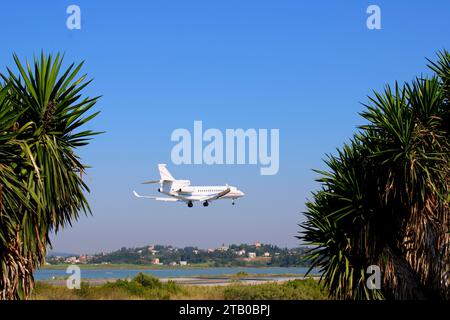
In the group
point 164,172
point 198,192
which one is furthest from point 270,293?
point 164,172

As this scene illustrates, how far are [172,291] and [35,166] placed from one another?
18.1 metres

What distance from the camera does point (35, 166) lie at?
2098cm

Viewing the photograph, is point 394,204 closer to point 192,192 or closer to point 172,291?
point 172,291

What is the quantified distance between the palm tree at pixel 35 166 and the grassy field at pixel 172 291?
1038 centimetres

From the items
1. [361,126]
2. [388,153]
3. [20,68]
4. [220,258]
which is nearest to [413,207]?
[388,153]

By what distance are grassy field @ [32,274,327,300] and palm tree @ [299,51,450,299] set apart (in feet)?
21.7

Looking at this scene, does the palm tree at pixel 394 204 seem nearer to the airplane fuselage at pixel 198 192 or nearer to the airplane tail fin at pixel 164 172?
the airplane fuselage at pixel 198 192

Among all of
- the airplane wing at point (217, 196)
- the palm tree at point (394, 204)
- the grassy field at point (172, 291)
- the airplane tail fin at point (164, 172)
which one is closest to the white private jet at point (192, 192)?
the airplane wing at point (217, 196)

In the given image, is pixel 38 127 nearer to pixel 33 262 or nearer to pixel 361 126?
pixel 33 262

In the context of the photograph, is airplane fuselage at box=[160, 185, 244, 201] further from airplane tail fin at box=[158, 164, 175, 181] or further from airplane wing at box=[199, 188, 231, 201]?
airplane tail fin at box=[158, 164, 175, 181]

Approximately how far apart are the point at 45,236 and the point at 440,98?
15.8 metres

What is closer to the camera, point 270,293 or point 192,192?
point 270,293

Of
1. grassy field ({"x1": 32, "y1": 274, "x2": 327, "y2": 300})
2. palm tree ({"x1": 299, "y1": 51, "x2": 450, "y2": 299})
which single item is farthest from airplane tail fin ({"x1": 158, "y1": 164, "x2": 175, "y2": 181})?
palm tree ({"x1": 299, "y1": 51, "x2": 450, "y2": 299})
